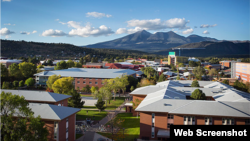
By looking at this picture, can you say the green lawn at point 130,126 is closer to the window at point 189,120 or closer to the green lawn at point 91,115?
the green lawn at point 91,115

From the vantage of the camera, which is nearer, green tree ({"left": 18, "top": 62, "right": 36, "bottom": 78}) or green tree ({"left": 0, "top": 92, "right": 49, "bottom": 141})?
green tree ({"left": 0, "top": 92, "right": 49, "bottom": 141})

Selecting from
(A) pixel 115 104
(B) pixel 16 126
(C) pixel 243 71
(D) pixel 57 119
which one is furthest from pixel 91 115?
(C) pixel 243 71

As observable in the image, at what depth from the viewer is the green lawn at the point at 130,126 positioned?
23.4 metres

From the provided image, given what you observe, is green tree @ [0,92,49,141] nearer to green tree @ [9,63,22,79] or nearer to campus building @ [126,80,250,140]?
campus building @ [126,80,250,140]

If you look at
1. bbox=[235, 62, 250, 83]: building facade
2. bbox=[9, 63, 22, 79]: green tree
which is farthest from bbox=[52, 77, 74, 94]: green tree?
bbox=[235, 62, 250, 83]: building facade

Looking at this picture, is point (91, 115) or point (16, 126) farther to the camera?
point (91, 115)

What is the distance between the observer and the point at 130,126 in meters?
26.6

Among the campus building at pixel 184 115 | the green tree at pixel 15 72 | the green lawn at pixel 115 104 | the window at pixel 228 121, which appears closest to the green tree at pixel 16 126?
the campus building at pixel 184 115

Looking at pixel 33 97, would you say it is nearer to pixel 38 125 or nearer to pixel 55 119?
pixel 55 119

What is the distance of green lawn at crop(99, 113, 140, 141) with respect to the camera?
23391mm

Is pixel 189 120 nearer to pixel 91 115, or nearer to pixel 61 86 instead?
pixel 91 115

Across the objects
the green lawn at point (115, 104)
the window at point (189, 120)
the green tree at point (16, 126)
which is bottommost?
the green lawn at point (115, 104)

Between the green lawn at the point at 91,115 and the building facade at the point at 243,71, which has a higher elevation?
the building facade at the point at 243,71

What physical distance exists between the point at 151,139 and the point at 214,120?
258 inches
